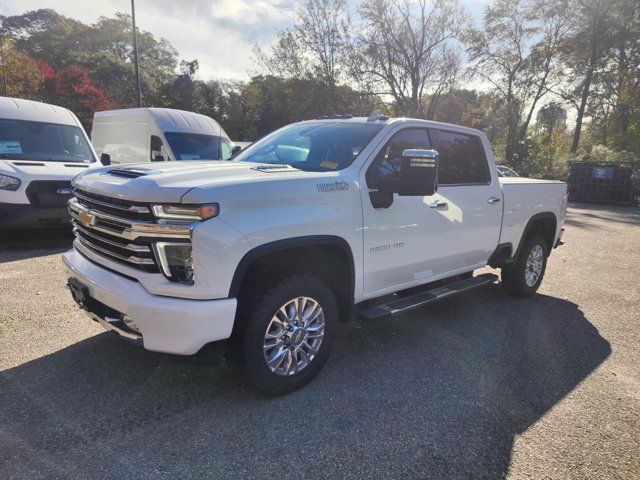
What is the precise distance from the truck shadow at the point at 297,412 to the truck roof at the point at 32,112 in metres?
5.32

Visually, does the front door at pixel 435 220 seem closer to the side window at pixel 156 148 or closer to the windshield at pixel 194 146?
the windshield at pixel 194 146

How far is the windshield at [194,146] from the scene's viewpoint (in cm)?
890

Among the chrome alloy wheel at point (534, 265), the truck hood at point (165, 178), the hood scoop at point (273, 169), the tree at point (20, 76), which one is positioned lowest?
the chrome alloy wheel at point (534, 265)

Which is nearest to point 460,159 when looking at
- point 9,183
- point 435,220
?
point 435,220

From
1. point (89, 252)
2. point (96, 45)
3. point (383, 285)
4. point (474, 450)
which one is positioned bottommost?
point (474, 450)

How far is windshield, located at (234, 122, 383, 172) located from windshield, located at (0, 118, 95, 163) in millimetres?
4706

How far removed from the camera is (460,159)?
437 centimetres

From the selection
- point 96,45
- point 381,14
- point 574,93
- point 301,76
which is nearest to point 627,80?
point 574,93

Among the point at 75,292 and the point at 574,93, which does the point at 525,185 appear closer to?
the point at 75,292

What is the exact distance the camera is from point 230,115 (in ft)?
119

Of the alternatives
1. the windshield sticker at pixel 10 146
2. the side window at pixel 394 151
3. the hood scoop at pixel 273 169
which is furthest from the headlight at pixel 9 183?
the side window at pixel 394 151

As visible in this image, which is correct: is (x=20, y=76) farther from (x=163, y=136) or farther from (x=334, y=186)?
(x=334, y=186)

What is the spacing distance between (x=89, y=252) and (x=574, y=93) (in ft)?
113

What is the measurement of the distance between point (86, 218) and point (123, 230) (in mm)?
510
